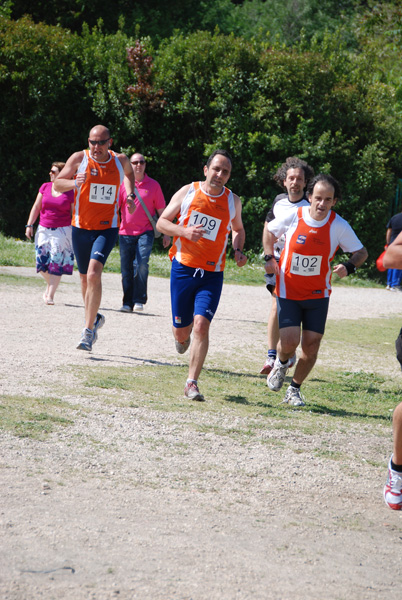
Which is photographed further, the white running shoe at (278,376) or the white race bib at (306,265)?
the white running shoe at (278,376)

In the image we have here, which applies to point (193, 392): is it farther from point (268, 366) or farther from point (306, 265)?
point (268, 366)

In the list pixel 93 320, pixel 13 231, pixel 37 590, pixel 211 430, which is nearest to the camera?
pixel 37 590

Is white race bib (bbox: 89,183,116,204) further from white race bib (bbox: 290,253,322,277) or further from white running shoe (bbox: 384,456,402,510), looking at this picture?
white running shoe (bbox: 384,456,402,510)

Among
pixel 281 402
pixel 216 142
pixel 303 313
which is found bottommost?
pixel 281 402

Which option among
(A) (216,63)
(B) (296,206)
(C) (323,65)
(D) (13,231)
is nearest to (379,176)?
(C) (323,65)

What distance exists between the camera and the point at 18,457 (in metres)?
4.59

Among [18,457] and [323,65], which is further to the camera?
[323,65]

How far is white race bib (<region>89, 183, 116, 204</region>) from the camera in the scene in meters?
8.24

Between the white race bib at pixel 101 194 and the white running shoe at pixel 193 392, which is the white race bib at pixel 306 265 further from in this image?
the white race bib at pixel 101 194

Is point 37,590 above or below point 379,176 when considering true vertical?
below

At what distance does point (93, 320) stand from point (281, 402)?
2.31 meters

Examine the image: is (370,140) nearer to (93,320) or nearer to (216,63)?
(216,63)

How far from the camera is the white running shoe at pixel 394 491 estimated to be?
14.3ft

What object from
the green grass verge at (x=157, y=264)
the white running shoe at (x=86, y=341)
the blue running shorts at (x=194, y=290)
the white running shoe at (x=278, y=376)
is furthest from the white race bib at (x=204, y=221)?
the green grass verge at (x=157, y=264)
